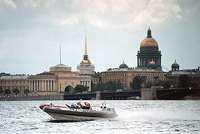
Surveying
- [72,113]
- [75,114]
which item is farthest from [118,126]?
[72,113]

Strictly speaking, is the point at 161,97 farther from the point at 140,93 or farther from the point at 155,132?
the point at 155,132

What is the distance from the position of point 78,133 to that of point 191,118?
1709 centimetres

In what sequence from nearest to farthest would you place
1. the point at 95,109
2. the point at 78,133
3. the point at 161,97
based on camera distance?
the point at 78,133 < the point at 95,109 < the point at 161,97

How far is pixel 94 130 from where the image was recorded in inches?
2391

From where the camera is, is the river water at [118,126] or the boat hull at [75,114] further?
the boat hull at [75,114]

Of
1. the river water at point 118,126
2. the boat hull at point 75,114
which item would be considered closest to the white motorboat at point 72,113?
the boat hull at point 75,114

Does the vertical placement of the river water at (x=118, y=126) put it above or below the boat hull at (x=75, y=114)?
below

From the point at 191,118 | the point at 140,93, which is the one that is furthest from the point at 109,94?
the point at 191,118

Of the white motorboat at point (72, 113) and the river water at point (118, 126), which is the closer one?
the river water at point (118, 126)

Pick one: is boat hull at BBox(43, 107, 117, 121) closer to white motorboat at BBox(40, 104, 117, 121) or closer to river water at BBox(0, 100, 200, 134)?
white motorboat at BBox(40, 104, 117, 121)

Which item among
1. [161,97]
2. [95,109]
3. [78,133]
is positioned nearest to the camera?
[78,133]

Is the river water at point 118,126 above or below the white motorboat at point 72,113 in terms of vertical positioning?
below

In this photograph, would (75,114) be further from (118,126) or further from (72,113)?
(118,126)

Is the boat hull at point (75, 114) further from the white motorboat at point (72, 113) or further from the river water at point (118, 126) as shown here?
the river water at point (118, 126)
